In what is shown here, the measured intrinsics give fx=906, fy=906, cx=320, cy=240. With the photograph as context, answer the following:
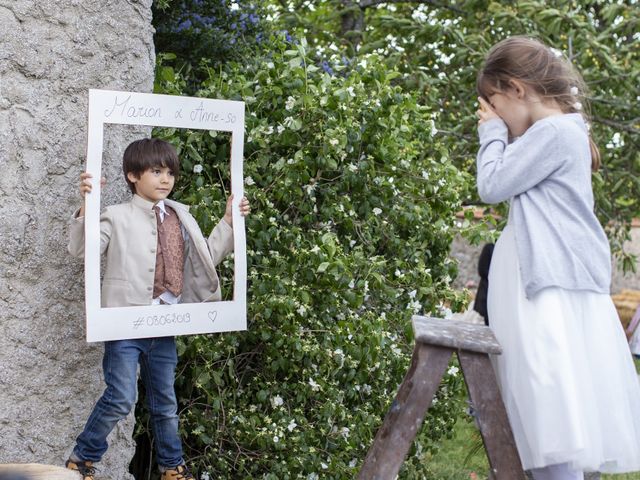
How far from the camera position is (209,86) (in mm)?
3738

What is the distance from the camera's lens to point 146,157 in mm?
2855

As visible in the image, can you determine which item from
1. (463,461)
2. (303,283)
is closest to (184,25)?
(303,283)

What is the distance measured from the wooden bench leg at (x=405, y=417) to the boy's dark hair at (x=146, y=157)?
0.98 meters

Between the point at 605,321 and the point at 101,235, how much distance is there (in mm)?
1541

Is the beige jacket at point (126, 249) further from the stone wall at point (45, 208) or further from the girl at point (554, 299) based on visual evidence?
the girl at point (554, 299)

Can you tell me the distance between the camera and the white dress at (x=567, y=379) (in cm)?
258

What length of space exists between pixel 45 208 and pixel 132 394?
0.66 m

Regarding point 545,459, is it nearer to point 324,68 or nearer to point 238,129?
point 238,129

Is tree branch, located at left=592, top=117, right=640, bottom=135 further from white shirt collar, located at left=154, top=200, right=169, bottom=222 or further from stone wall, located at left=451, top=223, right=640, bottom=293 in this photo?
stone wall, located at left=451, top=223, right=640, bottom=293

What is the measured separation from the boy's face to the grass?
203cm

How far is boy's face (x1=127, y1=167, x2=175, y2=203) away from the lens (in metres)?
2.85

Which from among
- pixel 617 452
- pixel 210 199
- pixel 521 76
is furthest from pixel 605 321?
pixel 210 199

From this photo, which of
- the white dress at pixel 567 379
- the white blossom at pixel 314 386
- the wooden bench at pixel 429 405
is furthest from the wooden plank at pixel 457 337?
the white blossom at pixel 314 386

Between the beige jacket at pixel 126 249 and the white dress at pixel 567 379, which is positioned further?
the beige jacket at pixel 126 249
